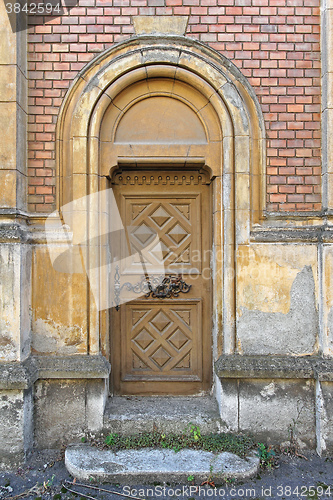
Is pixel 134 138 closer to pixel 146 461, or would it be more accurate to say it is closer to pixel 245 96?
pixel 245 96

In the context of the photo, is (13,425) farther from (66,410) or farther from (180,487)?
(180,487)

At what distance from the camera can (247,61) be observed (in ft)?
13.1

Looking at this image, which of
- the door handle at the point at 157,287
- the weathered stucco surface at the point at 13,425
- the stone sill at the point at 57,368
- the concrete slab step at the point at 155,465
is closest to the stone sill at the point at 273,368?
the concrete slab step at the point at 155,465

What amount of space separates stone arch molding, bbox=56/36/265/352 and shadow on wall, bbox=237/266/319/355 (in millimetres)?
165

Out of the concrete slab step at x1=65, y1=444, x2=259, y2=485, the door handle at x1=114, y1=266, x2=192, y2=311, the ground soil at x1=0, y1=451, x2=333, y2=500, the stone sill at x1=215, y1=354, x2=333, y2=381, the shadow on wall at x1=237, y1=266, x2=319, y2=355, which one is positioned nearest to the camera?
the ground soil at x1=0, y1=451, x2=333, y2=500

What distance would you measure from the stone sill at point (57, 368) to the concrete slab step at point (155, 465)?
760mm

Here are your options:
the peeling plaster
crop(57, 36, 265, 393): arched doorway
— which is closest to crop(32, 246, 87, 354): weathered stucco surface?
the peeling plaster

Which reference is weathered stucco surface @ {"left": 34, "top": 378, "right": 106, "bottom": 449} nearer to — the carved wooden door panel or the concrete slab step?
the concrete slab step

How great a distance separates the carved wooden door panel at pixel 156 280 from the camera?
14.1 ft

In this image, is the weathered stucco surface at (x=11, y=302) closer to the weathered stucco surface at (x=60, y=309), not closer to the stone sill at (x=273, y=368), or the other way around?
the weathered stucco surface at (x=60, y=309)

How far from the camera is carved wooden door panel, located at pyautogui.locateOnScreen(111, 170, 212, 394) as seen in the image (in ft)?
14.1

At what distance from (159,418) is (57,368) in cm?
123

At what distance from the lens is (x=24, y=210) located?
3.92 m

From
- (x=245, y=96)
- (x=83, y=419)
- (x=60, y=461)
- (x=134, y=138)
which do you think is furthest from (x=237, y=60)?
(x=60, y=461)
